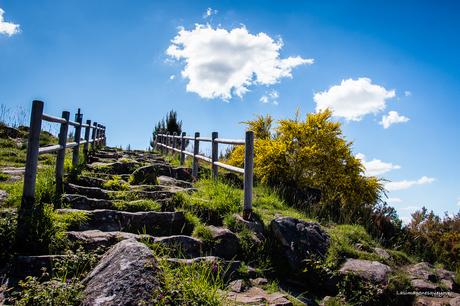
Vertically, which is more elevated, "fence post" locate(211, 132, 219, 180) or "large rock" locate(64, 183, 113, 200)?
"fence post" locate(211, 132, 219, 180)

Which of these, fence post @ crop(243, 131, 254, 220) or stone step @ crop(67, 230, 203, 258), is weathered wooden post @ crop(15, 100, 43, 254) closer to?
stone step @ crop(67, 230, 203, 258)

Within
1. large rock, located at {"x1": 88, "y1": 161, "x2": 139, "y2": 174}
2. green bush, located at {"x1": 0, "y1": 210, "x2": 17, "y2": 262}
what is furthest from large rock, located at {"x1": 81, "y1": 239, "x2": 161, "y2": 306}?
large rock, located at {"x1": 88, "y1": 161, "x2": 139, "y2": 174}

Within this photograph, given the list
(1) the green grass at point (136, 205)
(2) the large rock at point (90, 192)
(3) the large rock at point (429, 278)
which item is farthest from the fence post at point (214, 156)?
(3) the large rock at point (429, 278)

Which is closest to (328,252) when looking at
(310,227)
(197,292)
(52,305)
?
(310,227)

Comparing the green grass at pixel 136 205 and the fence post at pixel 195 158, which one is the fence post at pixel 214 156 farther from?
the green grass at pixel 136 205

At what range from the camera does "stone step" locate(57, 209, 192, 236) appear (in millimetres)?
4590

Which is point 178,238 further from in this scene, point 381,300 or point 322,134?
point 322,134

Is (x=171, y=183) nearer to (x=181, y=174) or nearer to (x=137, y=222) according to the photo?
(x=181, y=174)

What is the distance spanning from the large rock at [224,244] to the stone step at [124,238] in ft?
0.69

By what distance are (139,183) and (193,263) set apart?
3.43 m

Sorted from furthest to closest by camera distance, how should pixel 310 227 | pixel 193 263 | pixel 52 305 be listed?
pixel 310 227 < pixel 193 263 < pixel 52 305

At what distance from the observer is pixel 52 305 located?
276cm

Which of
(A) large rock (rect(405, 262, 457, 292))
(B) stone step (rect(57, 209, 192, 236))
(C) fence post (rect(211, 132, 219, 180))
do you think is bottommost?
(A) large rock (rect(405, 262, 457, 292))

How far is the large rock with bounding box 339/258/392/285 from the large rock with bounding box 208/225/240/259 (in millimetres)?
1392
